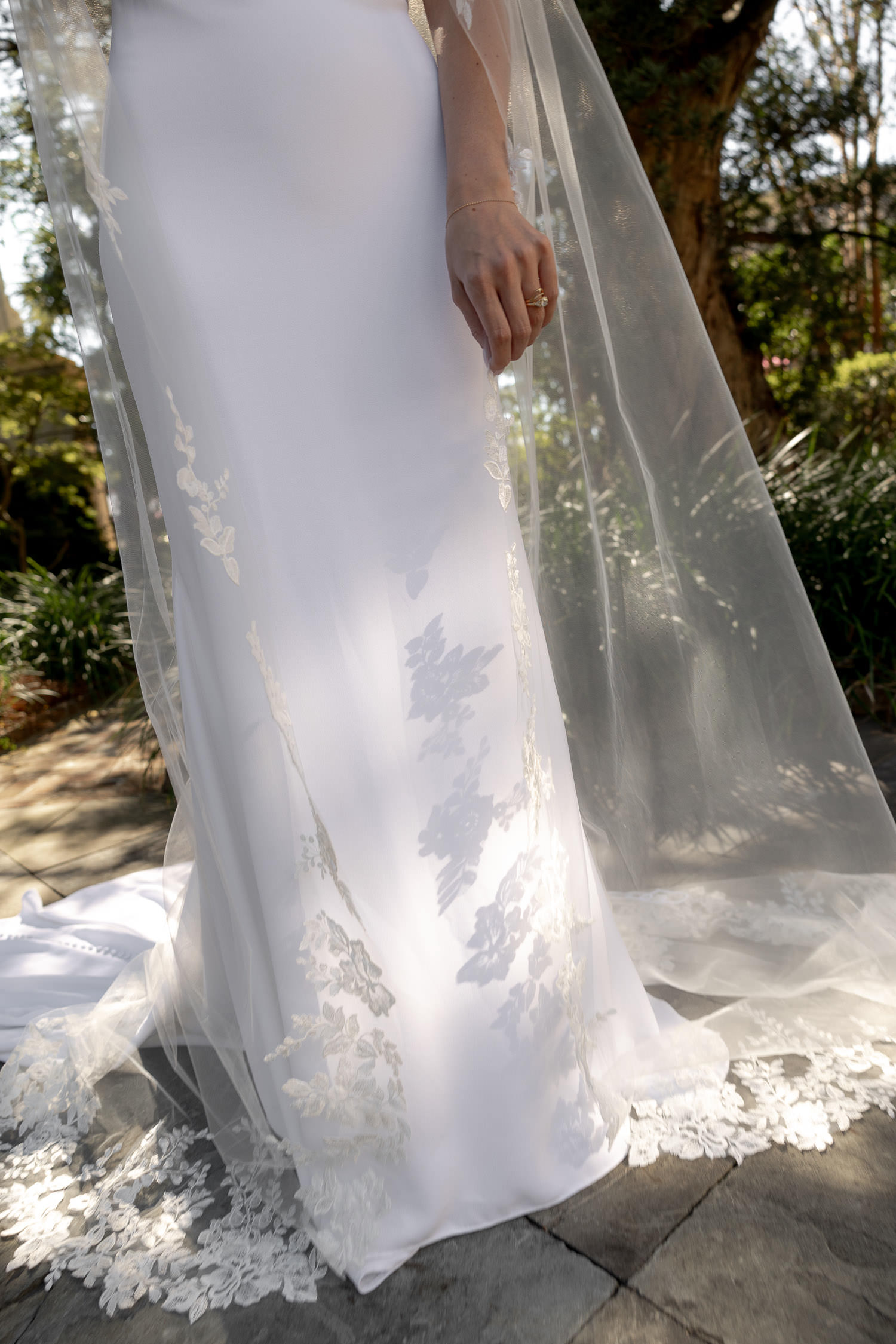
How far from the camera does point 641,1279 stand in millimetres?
1102

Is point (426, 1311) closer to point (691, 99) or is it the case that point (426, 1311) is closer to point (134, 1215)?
point (134, 1215)

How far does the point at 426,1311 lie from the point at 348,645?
843 mm

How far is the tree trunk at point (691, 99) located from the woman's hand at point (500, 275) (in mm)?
2440

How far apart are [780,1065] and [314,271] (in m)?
1.40

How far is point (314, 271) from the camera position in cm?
120

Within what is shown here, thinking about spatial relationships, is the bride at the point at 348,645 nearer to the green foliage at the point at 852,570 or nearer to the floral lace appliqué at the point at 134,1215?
the floral lace appliqué at the point at 134,1215

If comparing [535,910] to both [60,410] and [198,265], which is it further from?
[60,410]

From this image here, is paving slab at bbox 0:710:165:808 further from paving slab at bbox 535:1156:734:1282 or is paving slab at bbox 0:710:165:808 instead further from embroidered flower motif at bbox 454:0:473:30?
embroidered flower motif at bbox 454:0:473:30

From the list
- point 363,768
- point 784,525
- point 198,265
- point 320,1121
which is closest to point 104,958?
point 320,1121

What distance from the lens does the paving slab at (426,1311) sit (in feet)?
3.51

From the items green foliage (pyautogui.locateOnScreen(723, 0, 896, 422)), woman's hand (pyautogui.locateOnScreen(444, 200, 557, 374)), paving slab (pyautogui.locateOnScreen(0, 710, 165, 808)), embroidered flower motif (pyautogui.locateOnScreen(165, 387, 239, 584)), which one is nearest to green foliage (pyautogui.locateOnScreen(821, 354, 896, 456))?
green foliage (pyautogui.locateOnScreen(723, 0, 896, 422))

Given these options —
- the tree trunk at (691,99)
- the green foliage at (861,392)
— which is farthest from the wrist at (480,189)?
the green foliage at (861,392)

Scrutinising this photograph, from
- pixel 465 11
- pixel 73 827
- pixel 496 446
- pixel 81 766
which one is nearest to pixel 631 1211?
pixel 496 446

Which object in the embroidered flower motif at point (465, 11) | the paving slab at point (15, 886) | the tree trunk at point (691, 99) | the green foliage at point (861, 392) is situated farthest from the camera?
the green foliage at point (861, 392)
